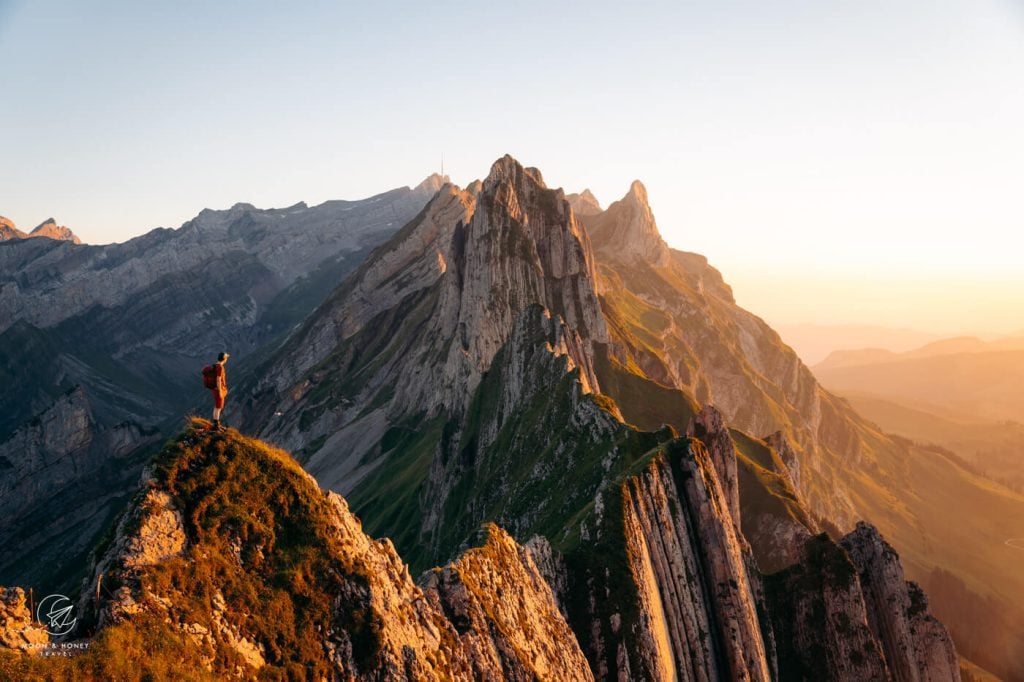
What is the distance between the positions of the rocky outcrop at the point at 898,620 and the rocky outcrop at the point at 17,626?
7185 centimetres

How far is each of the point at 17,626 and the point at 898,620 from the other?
2954 inches

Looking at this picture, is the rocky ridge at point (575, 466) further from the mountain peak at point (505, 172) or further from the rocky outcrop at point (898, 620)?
the rocky outcrop at point (898, 620)

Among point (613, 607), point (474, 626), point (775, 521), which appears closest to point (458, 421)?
point (775, 521)

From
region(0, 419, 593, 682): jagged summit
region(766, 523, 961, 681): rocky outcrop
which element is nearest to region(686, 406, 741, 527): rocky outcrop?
region(766, 523, 961, 681): rocky outcrop

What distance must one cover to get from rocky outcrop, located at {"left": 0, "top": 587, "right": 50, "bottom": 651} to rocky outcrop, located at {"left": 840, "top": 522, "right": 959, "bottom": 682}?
71.8 metres

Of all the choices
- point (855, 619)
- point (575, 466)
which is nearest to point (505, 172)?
point (575, 466)

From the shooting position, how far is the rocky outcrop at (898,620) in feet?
231

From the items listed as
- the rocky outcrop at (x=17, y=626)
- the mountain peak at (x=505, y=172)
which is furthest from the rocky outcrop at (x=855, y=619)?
the mountain peak at (x=505, y=172)

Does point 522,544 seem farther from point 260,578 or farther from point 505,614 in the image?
point 260,578

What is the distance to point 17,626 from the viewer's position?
19.8 m

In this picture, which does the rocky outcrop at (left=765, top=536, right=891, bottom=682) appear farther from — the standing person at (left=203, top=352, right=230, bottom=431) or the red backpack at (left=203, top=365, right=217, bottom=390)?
the red backpack at (left=203, top=365, right=217, bottom=390)

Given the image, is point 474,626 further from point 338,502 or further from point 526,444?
point 526,444

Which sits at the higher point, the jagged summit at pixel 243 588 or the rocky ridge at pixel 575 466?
the jagged summit at pixel 243 588

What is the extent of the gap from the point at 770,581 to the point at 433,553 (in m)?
45.5
